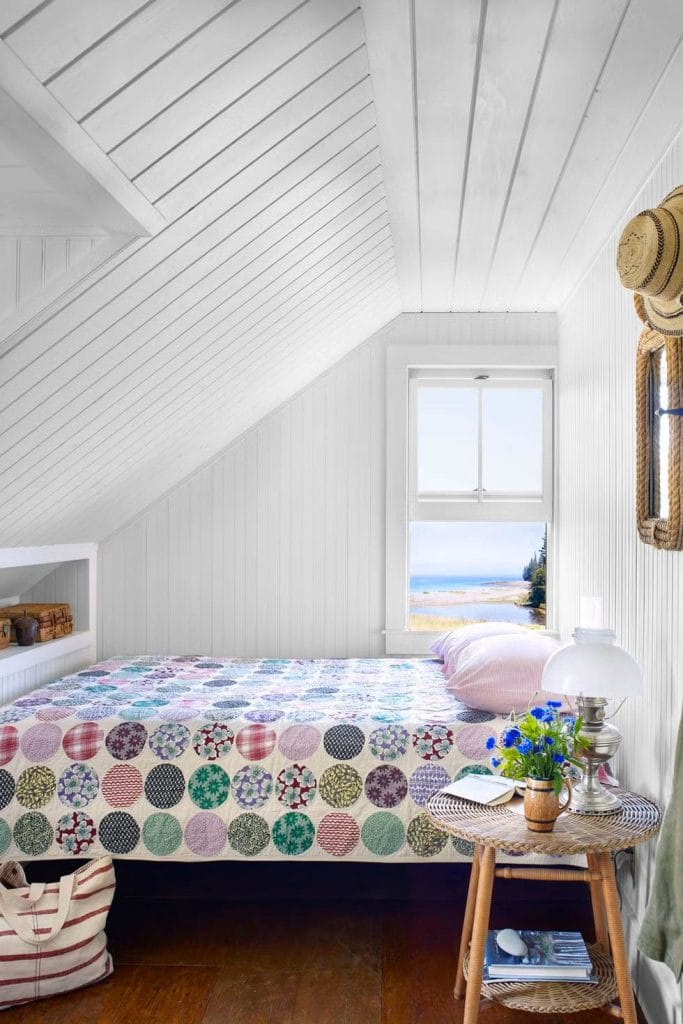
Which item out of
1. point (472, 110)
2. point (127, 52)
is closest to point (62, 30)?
point (127, 52)

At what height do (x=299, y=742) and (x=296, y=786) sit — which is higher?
(x=299, y=742)

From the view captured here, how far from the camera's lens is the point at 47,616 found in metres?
3.81

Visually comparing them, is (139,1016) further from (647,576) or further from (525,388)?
(525,388)

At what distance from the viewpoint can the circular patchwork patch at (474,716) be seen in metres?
2.90

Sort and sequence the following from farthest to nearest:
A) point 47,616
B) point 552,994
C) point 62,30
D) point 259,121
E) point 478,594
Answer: point 478,594 → point 47,616 → point 552,994 → point 259,121 → point 62,30

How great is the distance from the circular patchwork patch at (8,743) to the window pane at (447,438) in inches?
88.2

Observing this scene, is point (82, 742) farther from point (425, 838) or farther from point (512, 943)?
point (512, 943)

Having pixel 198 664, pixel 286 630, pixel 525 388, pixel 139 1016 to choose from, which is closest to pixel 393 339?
pixel 525 388

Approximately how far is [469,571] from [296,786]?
1924mm

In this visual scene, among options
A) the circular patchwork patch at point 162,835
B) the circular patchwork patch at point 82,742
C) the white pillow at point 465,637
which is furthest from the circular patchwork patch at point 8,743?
the white pillow at point 465,637

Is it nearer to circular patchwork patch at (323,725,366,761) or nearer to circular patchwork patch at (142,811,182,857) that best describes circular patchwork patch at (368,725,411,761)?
circular patchwork patch at (323,725,366,761)

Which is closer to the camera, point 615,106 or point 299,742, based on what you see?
point 615,106

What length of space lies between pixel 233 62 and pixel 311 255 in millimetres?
1169

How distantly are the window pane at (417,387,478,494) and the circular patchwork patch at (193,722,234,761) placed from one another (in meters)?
1.88
